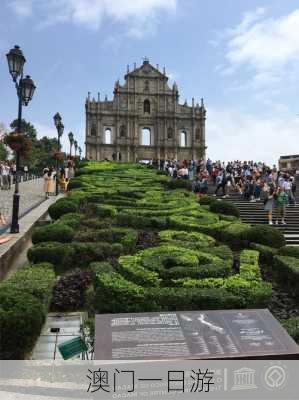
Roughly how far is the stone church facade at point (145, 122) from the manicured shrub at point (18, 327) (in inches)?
2774

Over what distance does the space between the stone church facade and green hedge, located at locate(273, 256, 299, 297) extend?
6731 cm

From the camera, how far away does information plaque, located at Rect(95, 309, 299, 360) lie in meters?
4.30

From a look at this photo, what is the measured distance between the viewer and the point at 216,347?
14.5ft

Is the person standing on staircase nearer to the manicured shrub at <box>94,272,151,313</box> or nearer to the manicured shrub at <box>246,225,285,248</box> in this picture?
the manicured shrub at <box>246,225,285,248</box>

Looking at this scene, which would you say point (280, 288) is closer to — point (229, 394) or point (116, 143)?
point (229, 394)

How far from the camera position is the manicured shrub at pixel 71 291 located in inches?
302

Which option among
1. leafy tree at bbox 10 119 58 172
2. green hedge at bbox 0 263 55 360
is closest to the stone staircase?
green hedge at bbox 0 263 55 360

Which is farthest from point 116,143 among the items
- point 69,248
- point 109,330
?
point 109,330

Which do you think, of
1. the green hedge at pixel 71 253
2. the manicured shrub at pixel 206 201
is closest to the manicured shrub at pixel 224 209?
the manicured shrub at pixel 206 201


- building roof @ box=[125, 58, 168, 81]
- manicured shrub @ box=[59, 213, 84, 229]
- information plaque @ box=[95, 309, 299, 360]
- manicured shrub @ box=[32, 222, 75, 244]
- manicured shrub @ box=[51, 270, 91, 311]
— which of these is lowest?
manicured shrub @ box=[51, 270, 91, 311]

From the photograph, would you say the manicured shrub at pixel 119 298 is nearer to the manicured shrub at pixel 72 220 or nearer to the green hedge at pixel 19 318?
the green hedge at pixel 19 318

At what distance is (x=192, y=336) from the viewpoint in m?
4.63

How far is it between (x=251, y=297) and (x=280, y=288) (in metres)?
2.08

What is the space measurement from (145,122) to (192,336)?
76565 mm
